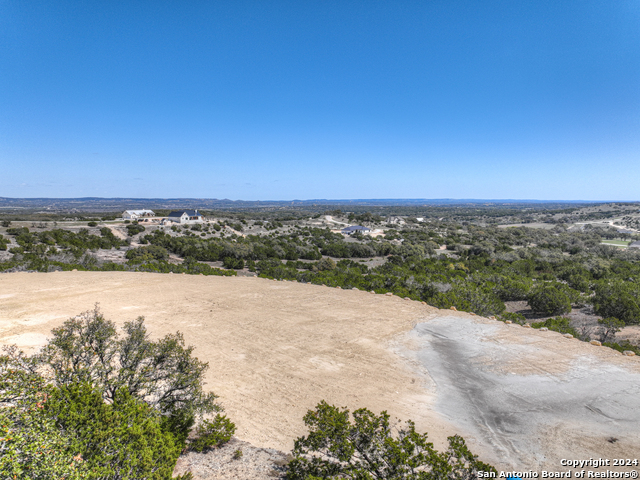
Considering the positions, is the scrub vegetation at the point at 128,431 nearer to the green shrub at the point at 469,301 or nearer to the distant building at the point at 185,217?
the green shrub at the point at 469,301

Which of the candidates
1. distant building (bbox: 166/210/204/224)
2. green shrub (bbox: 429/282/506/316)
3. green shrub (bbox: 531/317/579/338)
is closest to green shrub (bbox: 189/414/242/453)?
green shrub (bbox: 429/282/506/316)

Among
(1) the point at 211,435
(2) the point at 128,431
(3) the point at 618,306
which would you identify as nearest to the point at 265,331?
(1) the point at 211,435

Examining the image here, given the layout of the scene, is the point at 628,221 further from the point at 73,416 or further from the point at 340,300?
the point at 73,416

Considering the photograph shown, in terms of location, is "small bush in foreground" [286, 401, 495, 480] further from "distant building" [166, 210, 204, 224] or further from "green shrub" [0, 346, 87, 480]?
"distant building" [166, 210, 204, 224]

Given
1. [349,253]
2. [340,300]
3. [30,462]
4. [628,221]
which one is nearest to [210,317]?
[340,300]

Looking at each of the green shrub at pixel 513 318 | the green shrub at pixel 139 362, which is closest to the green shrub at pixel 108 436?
the green shrub at pixel 139 362

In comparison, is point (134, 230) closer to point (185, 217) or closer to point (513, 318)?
point (185, 217)
